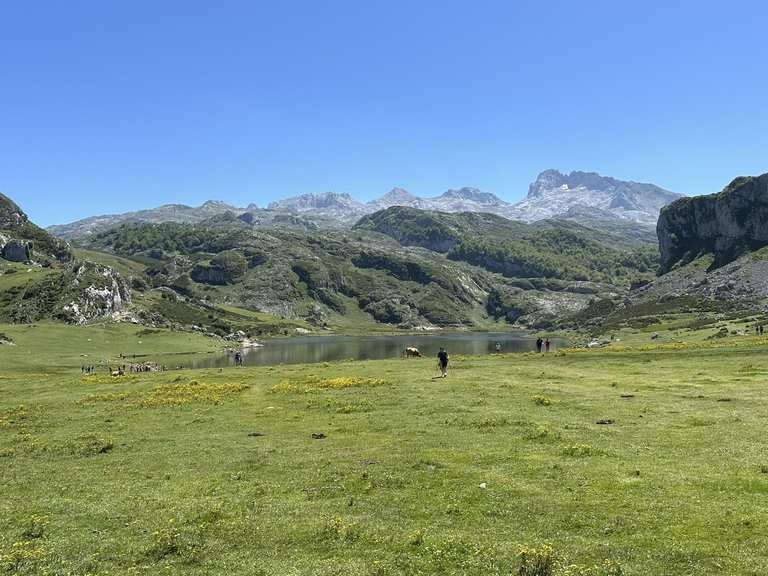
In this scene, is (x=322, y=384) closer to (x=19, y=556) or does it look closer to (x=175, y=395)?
(x=175, y=395)

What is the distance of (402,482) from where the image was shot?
24.5 meters

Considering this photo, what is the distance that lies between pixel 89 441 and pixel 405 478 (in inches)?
881

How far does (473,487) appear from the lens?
2320 centimetres

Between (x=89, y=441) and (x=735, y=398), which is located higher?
(x=735, y=398)

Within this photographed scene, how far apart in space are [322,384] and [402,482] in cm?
3473

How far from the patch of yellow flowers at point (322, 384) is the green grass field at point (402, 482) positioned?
14.6 ft

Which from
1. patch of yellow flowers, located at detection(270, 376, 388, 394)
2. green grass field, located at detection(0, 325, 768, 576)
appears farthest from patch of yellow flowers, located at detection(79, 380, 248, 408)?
patch of yellow flowers, located at detection(270, 376, 388, 394)

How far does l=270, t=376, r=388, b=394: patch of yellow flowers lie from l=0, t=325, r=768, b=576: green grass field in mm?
4461

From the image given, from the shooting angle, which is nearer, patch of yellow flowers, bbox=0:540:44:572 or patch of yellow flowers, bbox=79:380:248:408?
patch of yellow flowers, bbox=0:540:44:572

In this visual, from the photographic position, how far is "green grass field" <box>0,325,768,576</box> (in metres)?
17.5

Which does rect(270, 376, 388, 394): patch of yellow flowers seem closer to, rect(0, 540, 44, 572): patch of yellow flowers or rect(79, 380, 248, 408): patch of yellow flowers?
rect(79, 380, 248, 408): patch of yellow flowers

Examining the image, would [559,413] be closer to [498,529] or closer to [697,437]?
[697,437]

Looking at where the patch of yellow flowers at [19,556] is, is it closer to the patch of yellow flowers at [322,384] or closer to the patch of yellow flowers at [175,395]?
the patch of yellow flowers at [175,395]

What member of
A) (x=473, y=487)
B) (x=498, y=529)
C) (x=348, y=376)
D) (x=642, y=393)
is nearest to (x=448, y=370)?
(x=348, y=376)
